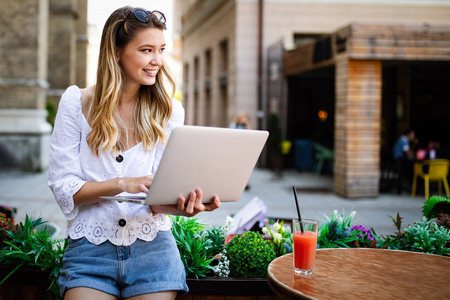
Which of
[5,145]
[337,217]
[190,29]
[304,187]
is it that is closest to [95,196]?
[337,217]

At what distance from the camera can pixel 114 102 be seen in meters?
2.21

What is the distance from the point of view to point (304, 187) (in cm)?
1152

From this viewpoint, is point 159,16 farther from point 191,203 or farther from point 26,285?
point 26,285

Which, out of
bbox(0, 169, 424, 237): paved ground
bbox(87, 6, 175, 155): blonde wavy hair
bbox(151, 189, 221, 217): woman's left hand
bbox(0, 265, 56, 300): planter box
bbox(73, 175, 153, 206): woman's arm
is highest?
bbox(87, 6, 175, 155): blonde wavy hair

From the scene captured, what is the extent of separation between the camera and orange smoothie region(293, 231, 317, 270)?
1950 mm

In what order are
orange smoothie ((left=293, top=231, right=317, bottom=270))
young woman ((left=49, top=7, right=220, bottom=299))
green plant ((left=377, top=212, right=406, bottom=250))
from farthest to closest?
green plant ((left=377, top=212, right=406, bottom=250)) → young woman ((left=49, top=7, right=220, bottom=299)) → orange smoothie ((left=293, top=231, right=317, bottom=270))

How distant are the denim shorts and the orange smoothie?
537 mm

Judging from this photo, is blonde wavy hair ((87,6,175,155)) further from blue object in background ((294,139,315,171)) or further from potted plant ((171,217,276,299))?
blue object in background ((294,139,315,171))

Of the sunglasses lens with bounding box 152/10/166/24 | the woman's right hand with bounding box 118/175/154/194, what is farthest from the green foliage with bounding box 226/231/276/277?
the sunglasses lens with bounding box 152/10/166/24

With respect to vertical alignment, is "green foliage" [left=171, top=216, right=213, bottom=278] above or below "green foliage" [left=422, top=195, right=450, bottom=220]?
below

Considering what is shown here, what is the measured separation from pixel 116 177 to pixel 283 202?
7397 mm

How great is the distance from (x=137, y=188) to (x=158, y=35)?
2.36 feet

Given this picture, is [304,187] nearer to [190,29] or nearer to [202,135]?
[202,135]

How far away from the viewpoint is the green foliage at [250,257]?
2584 millimetres
